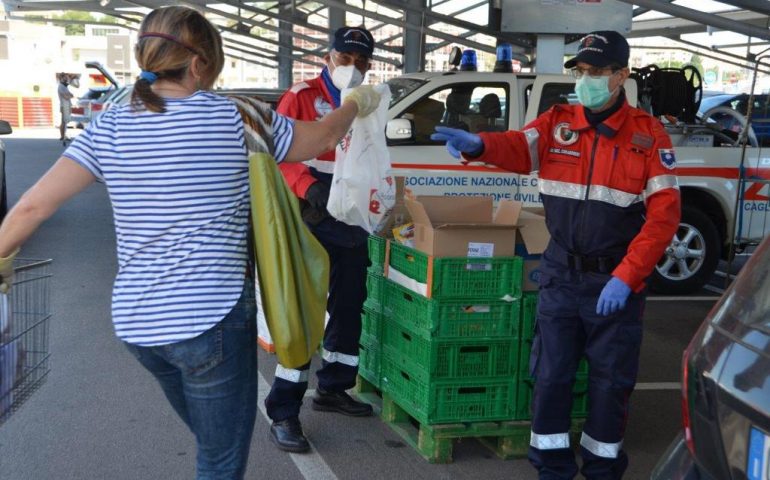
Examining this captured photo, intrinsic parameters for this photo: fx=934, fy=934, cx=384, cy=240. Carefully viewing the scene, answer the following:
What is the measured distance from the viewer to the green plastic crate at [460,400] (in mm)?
4594

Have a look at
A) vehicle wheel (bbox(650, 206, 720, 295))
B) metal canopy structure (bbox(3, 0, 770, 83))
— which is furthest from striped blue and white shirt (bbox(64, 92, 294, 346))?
metal canopy structure (bbox(3, 0, 770, 83))

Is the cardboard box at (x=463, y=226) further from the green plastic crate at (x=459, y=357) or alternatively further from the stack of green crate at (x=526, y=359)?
the green plastic crate at (x=459, y=357)

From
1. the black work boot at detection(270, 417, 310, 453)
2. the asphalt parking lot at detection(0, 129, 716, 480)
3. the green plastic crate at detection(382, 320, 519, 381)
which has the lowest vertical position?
the asphalt parking lot at detection(0, 129, 716, 480)

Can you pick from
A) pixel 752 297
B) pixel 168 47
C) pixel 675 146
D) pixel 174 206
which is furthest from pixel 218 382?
pixel 675 146

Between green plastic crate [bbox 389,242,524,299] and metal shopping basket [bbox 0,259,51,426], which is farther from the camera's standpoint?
green plastic crate [bbox 389,242,524,299]

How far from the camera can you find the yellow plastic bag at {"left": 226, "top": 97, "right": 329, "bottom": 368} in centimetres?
279

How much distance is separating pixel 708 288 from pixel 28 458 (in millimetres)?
7059

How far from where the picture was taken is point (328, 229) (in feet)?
15.6

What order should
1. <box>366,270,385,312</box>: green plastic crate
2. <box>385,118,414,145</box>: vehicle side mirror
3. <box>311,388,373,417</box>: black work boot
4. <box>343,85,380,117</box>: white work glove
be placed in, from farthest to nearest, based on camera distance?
<box>385,118,414,145</box>: vehicle side mirror, <box>311,388,373,417</box>: black work boot, <box>366,270,385,312</box>: green plastic crate, <box>343,85,380,117</box>: white work glove

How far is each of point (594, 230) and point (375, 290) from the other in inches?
66.8

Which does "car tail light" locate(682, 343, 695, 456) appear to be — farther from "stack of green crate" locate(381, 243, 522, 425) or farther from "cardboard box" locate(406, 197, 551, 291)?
"stack of green crate" locate(381, 243, 522, 425)

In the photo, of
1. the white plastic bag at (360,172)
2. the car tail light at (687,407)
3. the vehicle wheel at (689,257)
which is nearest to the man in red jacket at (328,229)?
the white plastic bag at (360,172)

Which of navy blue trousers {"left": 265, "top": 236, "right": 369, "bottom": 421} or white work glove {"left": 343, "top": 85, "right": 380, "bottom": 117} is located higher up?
white work glove {"left": 343, "top": 85, "right": 380, "bottom": 117}

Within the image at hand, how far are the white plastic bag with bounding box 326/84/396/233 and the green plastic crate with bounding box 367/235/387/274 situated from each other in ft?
2.17
